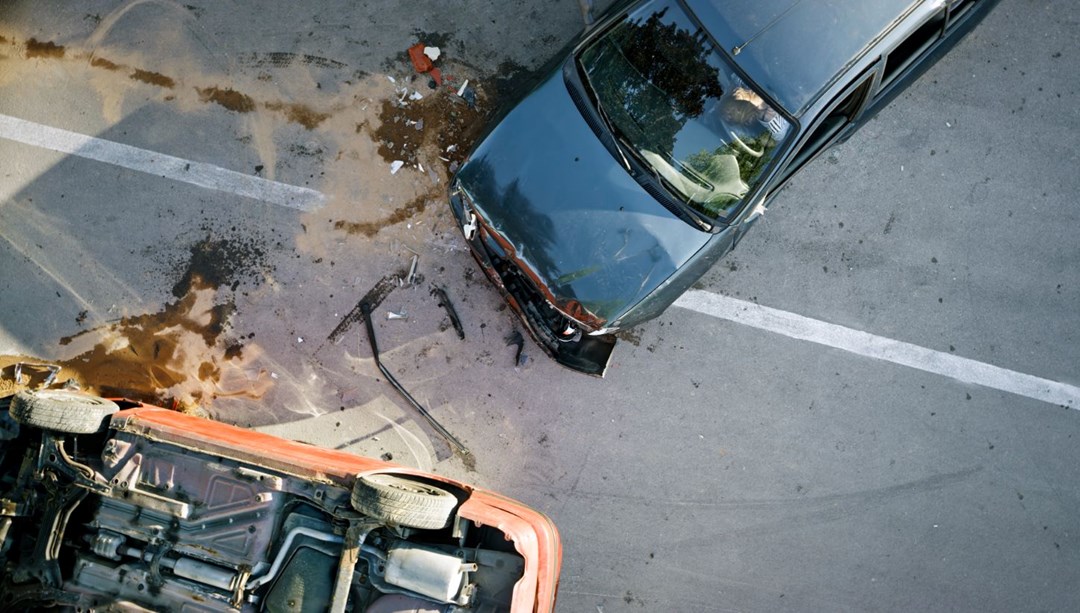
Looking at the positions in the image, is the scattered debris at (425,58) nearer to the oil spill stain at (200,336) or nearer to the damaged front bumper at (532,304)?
the damaged front bumper at (532,304)

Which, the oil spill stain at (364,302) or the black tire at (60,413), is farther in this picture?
the oil spill stain at (364,302)

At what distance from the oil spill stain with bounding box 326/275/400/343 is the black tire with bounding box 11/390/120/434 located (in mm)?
1398

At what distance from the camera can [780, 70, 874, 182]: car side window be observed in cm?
402

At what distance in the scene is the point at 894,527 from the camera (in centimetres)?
491

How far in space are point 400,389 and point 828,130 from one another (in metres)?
3.16

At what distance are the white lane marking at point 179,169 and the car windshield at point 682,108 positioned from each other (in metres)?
2.21

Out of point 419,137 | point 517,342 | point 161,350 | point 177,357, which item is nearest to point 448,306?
point 517,342

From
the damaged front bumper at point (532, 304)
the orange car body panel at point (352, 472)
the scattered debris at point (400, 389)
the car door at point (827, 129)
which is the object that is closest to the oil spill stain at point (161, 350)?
the orange car body panel at point (352, 472)

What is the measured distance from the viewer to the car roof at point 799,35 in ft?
12.3

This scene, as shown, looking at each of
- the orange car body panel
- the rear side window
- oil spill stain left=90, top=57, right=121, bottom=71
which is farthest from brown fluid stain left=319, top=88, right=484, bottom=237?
the rear side window

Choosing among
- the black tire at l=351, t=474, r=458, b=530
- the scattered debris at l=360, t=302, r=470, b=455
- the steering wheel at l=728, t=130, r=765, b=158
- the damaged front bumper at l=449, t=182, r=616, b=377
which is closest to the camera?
the black tire at l=351, t=474, r=458, b=530

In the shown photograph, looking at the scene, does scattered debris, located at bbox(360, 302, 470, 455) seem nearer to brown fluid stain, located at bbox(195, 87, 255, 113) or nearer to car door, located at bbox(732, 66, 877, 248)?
brown fluid stain, located at bbox(195, 87, 255, 113)

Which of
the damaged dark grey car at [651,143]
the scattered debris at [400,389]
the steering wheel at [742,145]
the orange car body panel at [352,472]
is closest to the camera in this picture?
the orange car body panel at [352,472]

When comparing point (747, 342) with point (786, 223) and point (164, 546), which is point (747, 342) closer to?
point (786, 223)
